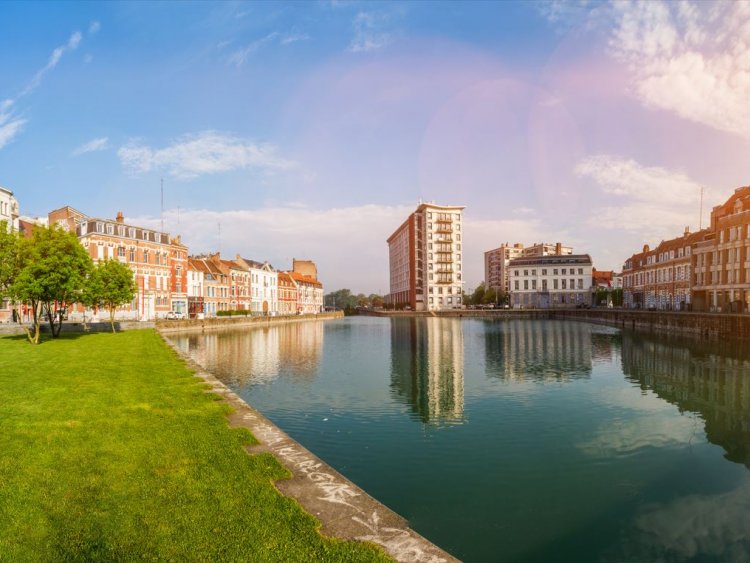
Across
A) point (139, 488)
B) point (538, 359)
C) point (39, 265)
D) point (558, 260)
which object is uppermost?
point (558, 260)

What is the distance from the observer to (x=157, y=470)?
9.45 metres

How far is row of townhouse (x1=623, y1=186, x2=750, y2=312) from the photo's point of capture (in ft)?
216

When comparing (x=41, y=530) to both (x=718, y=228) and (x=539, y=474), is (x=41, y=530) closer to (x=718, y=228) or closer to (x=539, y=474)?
(x=539, y=474)

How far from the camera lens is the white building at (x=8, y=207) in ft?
193

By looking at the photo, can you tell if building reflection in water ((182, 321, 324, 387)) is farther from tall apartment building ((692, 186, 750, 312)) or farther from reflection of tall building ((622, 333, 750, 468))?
tall apartment building ((692, 186, 750, 312))

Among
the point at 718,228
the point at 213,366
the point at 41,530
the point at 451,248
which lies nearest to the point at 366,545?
the point at 41,530

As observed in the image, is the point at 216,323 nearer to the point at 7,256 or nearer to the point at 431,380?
the point at 7,256

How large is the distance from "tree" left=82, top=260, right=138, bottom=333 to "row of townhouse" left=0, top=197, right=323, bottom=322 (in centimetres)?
633

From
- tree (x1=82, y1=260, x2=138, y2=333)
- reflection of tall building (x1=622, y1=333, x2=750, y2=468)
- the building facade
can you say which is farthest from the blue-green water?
the building facade

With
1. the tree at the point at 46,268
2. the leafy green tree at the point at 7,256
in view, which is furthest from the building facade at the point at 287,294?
the leafy green tree at the point at 7,256

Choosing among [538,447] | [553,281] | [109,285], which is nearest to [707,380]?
[538,447]

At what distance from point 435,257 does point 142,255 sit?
87770 millimetres

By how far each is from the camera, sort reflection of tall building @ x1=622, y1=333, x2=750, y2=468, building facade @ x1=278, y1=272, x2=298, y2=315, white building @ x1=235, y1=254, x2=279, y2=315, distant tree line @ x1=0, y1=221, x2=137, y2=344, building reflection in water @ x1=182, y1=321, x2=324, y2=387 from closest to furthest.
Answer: reflection of tall building @ x1=622, y1=333, x2=750, y2=468, building reflection in water @ x1=182, y1=321, x2=324, y2=387, distant tree line @ x1=0, y1=221, x2=137, y2=344, white building @ x1=235, y1=254, x2=279, y2=315, building facade @ x1=278, y1=272, x2=298, y2=315

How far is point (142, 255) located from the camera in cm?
7819
